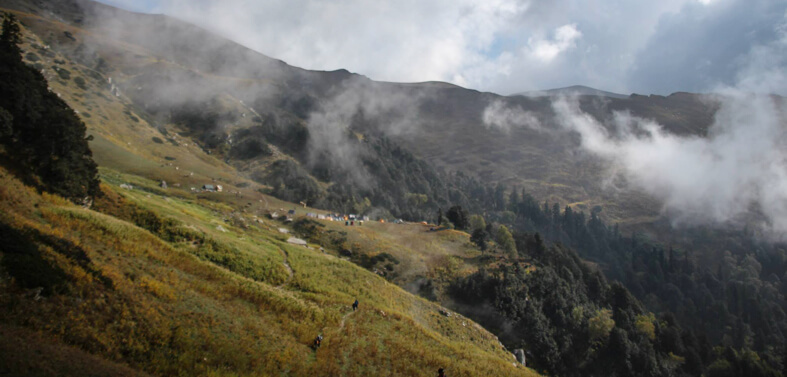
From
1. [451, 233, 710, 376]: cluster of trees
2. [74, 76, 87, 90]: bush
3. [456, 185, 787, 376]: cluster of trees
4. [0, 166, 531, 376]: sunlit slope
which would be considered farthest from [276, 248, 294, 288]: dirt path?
[74, 76, 87, 90]: bush

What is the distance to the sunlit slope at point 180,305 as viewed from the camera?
15953 mm

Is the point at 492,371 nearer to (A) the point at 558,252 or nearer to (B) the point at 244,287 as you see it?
(B) the point at 244,287

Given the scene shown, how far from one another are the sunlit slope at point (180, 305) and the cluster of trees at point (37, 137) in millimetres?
3391

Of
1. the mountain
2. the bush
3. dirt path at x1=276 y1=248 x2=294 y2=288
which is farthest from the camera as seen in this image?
the bush

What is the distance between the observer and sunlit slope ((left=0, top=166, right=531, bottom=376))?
1595 cm

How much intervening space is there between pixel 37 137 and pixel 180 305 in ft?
86.4

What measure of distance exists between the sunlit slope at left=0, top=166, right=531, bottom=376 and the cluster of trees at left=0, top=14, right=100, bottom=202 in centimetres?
339

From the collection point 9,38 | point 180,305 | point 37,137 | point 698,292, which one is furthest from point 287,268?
point 698,292

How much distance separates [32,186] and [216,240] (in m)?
15.2

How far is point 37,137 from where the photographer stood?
33.9 metres

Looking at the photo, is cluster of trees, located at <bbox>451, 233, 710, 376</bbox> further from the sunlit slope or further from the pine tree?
the pine tree

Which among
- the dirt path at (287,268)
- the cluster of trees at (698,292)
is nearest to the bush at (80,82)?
the dirt path at (287,268)

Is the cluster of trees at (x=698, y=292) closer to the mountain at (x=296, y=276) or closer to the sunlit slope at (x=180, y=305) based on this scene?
the mountain at (x=296, y=276)

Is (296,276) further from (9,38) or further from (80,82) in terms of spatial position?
(80,82)
